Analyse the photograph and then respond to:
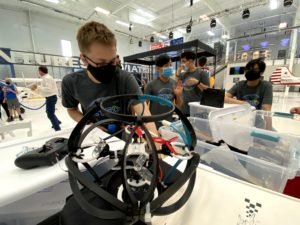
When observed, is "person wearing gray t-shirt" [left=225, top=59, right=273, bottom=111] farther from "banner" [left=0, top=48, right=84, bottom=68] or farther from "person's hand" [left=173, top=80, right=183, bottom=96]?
"banner" [left=0, top=48, right=84, bottom=68]

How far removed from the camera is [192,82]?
177 cm

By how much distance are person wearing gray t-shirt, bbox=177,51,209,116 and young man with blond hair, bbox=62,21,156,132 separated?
1.08 meters

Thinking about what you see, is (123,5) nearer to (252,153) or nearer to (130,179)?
(252,153)

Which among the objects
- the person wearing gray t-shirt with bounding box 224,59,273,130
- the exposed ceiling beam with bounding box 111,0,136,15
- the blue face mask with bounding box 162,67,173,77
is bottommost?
the person wearing gray t-shirt with bounding box 224,59,273,130

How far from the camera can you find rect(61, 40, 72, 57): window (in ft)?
24.8

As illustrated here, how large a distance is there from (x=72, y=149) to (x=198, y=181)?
1.10ft

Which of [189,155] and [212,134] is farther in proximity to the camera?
[212,134]

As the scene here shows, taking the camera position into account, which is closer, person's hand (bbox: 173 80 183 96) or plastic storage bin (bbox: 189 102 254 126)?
plastic storage bin (bbox: 189 102 254 126)

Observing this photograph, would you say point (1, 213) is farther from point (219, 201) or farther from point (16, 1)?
point (16, 1)

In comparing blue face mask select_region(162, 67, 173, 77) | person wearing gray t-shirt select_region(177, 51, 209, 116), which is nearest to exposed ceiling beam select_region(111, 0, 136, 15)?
person wearing gray t-shirt select_region(177, 51, 209, 116)

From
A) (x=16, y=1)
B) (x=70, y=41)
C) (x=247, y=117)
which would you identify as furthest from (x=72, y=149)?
(x=70, y=41)

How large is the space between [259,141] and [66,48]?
29.6 feet

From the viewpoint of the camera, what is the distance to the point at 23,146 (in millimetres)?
614

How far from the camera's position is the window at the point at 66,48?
7.55 metres
